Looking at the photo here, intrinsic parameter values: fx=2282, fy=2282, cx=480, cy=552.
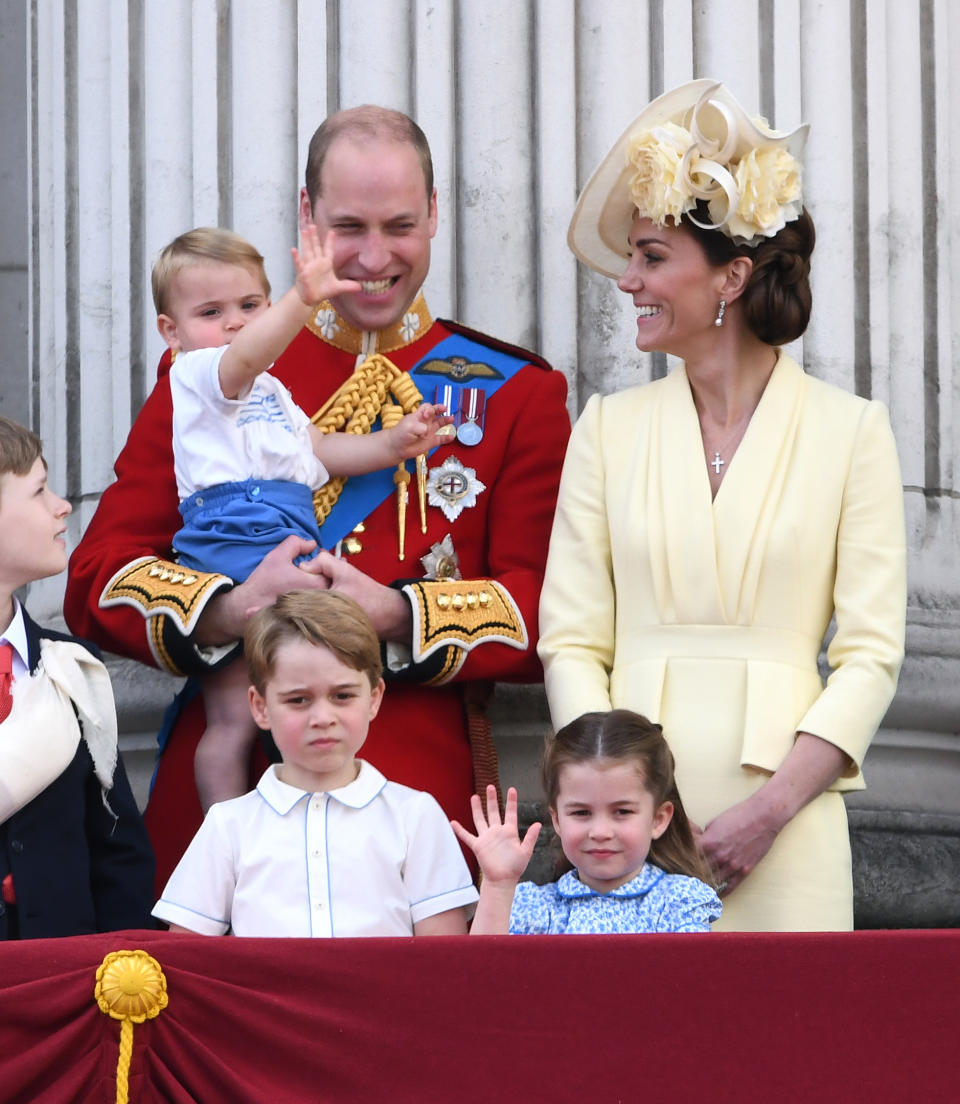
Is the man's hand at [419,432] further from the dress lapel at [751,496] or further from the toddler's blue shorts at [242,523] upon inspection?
the dress lapel at [751,496]

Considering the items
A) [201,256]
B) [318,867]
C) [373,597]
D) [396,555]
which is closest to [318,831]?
[318,867]

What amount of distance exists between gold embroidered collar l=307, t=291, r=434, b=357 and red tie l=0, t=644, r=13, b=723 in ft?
3.31

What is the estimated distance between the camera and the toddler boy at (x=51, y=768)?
11.0ft

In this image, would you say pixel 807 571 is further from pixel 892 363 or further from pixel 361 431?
pixel 892 363

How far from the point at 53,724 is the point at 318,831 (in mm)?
431

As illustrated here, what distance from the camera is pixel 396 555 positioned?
4000mm

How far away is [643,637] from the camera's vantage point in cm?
370

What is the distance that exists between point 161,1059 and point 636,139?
188 centimetres

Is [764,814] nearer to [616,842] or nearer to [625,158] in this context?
[616,842]

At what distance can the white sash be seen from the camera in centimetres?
334

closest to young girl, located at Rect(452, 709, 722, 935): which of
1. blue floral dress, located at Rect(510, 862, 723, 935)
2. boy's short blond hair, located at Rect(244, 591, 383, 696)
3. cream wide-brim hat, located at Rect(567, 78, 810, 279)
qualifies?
blue floral dress, located at Rect(510, 862, 723, 935)

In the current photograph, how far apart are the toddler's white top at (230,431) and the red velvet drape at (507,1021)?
4.50 ft

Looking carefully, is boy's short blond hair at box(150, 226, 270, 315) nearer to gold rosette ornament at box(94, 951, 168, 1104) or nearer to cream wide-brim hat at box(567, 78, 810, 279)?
cream wide-brim hat at box(567, 78, 810, 279)

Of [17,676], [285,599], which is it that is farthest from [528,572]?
[17,676]
